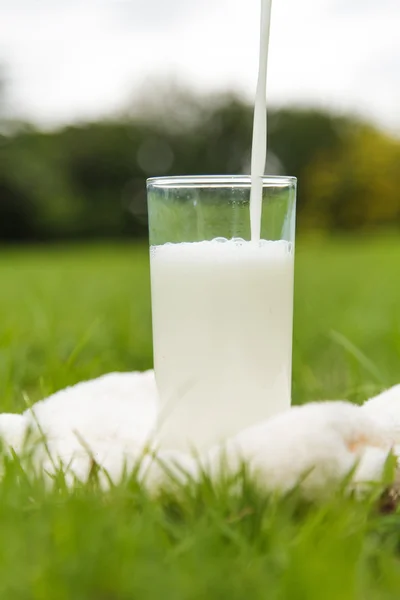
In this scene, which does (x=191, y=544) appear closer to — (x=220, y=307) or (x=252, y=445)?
(x=252, y=445)

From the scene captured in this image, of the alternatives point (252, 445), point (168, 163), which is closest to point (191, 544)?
point (252, 445)

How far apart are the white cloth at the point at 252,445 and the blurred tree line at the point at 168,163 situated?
15395 mm

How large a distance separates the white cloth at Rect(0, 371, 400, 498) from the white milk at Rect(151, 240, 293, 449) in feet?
0.35

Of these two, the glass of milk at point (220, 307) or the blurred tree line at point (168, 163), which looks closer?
the glass of milk at point (220, 307)

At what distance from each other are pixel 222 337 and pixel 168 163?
681 inches

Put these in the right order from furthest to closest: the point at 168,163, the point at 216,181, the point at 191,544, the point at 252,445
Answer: the point at 168,163 < the point at 216,181 < the point at 252,445 < the point at 191,544

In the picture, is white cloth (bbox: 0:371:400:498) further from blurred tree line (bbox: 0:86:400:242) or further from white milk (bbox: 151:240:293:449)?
blurred tree line (bbox: 0:86:400:242)

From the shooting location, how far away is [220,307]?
1.33m

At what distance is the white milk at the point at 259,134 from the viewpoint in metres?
1.32

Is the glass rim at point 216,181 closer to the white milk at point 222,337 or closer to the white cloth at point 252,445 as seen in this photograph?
the white milk at point 222,337

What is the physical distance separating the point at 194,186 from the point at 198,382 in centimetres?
33

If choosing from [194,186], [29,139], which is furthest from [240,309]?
[29,139]

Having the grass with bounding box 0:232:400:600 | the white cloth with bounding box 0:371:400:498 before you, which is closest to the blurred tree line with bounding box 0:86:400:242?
the white cloth with bounding box 0:371:400:498

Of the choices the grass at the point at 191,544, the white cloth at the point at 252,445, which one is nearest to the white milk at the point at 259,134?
the white cloth at the point at 252,445
